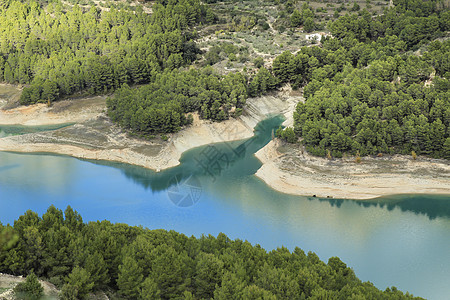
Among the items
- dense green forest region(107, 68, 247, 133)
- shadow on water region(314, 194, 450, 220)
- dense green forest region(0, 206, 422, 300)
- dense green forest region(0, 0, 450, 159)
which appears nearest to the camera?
dense green forest region(0, 206, 422, 300)

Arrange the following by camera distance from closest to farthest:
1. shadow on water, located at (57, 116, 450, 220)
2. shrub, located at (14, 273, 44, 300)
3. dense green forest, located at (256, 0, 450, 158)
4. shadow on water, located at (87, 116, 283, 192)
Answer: shrub, located at (14, 273, 44, 300)
shadow on water, located at (57, 116, 450, 220)
dense green forest, located at (256, 0, 450, 158)
shadow on water, located at (87, 116, 283, 192)

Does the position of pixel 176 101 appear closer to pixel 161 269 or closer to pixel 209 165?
pixel 209 165

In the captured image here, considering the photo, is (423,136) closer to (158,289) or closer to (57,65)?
(158,289)

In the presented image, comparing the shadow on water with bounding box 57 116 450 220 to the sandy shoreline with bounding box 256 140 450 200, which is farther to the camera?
the sandy shoreline with bounding box 256 140 450 200

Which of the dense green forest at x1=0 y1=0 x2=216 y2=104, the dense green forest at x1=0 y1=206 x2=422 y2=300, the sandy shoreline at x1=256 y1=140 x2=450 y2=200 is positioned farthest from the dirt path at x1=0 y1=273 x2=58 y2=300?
→ the dense green forest at x1=0 y1=0 x2=216 y2=104

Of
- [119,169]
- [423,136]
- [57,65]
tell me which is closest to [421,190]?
[423,136]

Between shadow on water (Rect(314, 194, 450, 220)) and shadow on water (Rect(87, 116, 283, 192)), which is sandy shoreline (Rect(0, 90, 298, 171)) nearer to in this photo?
shadow on water (Rect(87, 116, 283, 192))

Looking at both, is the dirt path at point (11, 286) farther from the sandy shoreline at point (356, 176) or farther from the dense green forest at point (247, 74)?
the dense green forest at point (247, 74)

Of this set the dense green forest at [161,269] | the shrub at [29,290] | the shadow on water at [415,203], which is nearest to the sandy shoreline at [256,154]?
the shadow on water at [415,203]

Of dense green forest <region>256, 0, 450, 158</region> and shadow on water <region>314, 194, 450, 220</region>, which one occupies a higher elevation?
dense green forest <region>256, 0, 450, 158</region>
